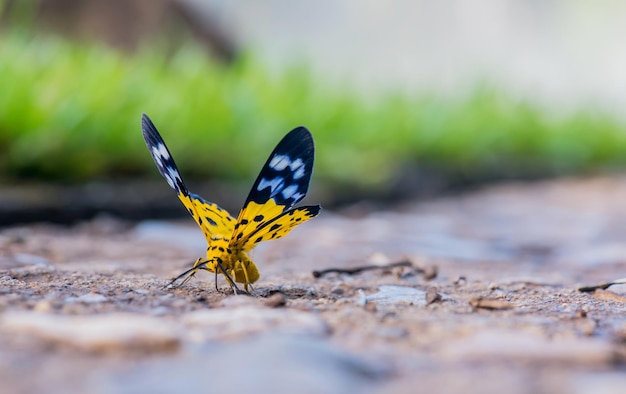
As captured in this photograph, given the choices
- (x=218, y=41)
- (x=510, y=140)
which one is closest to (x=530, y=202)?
(x=510, y=140)

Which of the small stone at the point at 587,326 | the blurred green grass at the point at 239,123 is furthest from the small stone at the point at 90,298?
the blurred green grass at the point at 239,123

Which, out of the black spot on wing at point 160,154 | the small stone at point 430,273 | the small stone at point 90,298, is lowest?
the small stone at point 90,298

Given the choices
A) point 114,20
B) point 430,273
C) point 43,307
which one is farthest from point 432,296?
point 114,20

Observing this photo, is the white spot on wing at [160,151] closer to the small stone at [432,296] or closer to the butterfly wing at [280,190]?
the butterfly wing at [280,190]

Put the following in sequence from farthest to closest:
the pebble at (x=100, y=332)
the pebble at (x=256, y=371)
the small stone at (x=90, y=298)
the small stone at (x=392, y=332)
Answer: the small stone at (x=90, y=298)
the small stone at (x=392, y=332)
the pebble at (x=100, y=332)
the pebble at (x=256, y=371)

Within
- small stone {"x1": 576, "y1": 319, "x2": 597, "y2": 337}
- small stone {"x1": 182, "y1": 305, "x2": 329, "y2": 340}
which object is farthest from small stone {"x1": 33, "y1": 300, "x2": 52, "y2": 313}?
small stone {"x1": 576, "y1": 319, "x2": 597, "y2": 337}

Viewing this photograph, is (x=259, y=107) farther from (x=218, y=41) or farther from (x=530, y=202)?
(x=218, y=41)
